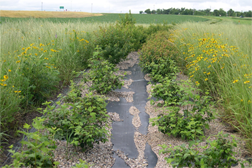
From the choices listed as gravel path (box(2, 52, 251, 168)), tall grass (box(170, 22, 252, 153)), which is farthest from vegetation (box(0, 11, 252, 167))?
gravel path (box(2, 52, 251, 168))

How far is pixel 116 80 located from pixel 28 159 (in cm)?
316

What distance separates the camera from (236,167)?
236cm

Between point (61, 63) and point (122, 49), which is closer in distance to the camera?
point (61, 63)

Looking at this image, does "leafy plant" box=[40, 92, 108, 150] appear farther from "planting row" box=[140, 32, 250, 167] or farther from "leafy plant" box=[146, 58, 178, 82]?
"leafy plant" box=[146, 58, 178, 82]

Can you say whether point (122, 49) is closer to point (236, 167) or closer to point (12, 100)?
point (12, 100)

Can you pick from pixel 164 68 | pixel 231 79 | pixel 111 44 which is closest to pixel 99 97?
pixel 231 79

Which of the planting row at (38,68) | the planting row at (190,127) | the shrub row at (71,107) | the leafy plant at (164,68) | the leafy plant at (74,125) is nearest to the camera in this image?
the shrub row at (71,107)

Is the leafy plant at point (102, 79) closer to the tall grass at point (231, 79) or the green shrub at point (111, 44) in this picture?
the tall grass at point (231, 79)

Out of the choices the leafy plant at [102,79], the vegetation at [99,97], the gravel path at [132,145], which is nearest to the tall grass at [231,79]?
the vegetation at [99,97]

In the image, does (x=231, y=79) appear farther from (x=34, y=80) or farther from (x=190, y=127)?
(x=34, y=80)

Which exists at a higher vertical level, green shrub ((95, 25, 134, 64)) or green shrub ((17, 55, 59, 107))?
green shrub ((95, 25, 134, 64))

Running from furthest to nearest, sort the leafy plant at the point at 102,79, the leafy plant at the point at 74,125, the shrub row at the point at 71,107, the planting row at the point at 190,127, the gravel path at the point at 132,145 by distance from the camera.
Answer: the leafy plant at the point at 102,79, the gravel path at the point at 132,145, the leafy plant at the point at 74,125, the planting row at the point at 190,127, the shrub row at the point at 71,107

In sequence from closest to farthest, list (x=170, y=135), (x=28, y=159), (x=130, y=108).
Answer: (x=28, y=159) → (x=170, y=135) → (x=130, y=108)

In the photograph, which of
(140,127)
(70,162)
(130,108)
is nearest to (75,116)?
(70,162)
